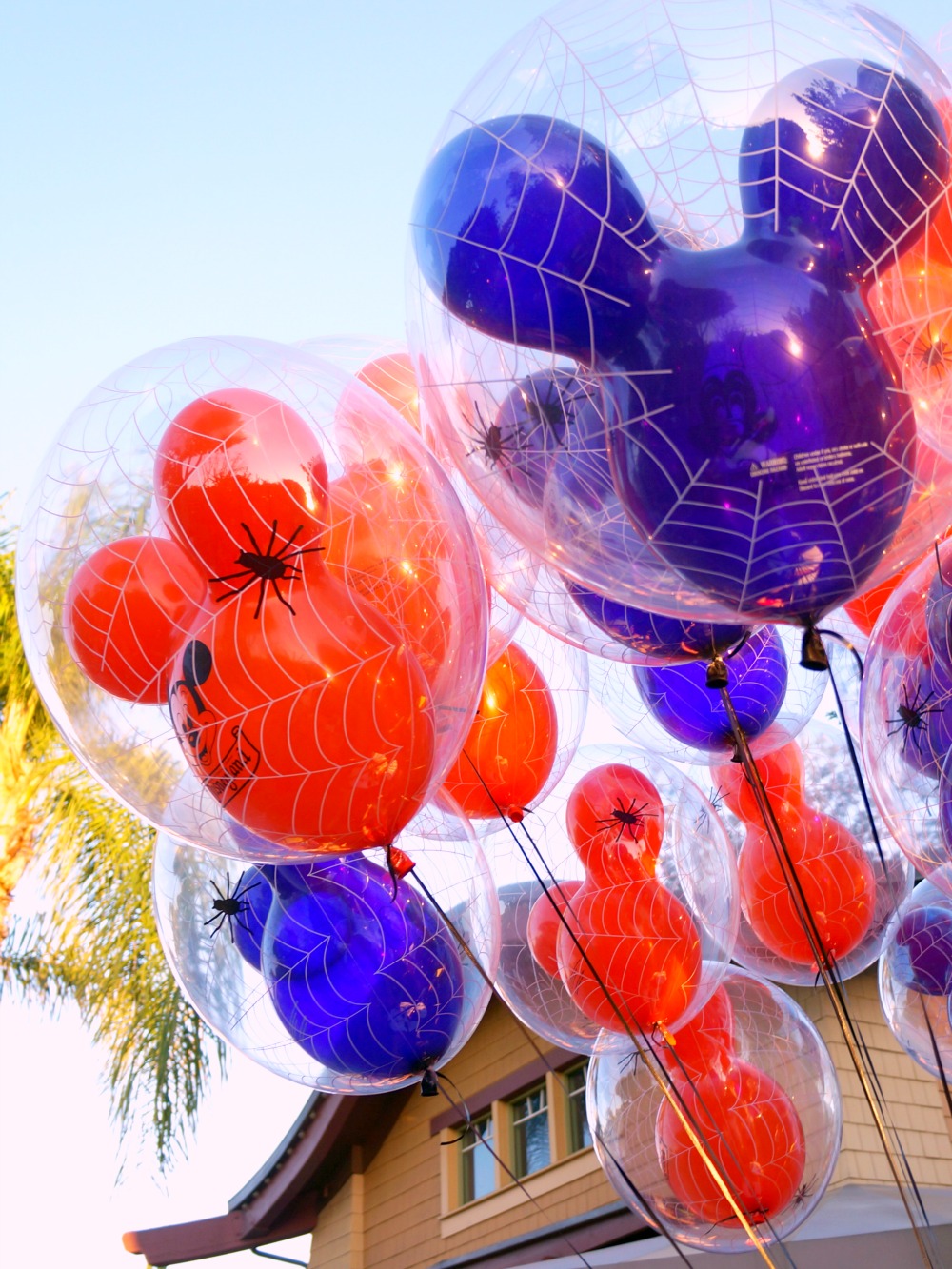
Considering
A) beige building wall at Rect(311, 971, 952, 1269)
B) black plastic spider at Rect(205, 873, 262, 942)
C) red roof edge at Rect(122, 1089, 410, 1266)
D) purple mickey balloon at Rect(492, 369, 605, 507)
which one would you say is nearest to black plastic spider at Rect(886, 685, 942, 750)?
purple mickey balloon at Rect(492, 369, 605, 507)

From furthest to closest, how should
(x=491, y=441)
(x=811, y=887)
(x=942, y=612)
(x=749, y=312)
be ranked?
(x=811, y=887)
(x=942, y=612)
(x=491, y=441)
(x=749, y=312)

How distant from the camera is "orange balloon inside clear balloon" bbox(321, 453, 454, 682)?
86.8 inches

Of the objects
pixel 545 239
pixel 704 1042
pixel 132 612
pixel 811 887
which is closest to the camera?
pixel 545 239

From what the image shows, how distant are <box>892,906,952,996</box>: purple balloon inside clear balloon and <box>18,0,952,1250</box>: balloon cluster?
0.05 ft

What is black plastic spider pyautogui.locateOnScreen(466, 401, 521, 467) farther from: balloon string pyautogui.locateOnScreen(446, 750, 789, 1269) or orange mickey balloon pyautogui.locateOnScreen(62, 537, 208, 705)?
balloon string pyautogui.locateOnScreen(446, 750, 789, 1269)

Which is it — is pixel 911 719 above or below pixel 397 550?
below

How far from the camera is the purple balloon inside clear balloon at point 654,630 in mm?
2428

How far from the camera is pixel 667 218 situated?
71.6 inches

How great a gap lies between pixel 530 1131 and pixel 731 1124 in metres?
5.96

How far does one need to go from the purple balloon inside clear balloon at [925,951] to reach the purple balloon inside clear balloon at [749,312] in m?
1.93

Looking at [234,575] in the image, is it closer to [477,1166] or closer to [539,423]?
[539,423]

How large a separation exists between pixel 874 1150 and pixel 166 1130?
7027 millimetres

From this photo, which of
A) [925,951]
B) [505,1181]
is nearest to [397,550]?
[925,951]

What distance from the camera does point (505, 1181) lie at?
864 centimetres
